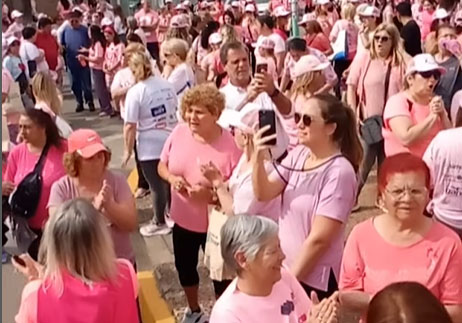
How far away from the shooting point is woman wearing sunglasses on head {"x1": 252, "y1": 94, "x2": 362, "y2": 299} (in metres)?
4.49

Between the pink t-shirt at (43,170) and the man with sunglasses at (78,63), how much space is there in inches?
409

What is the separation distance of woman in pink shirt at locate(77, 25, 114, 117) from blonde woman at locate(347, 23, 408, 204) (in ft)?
26.5

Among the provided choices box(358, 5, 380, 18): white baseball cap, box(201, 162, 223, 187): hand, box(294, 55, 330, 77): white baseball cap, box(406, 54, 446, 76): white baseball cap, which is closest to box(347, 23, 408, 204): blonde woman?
box(294, 55, 330, 77): white baseball cap

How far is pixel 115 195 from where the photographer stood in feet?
17.0

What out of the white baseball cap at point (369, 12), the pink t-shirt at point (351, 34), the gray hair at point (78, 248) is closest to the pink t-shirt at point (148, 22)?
the pink t-shirt at point (351, 34)

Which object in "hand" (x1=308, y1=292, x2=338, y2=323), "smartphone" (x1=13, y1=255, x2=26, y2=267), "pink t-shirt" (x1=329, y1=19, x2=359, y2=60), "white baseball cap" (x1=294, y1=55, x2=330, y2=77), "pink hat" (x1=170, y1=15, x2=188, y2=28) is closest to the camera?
"hand" (x1=308, y1=292, x2=338, y2=323)

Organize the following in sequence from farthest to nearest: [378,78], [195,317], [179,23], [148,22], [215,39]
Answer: [148,22]
[179,23]
[215,39]
[378,78]
[195,317]

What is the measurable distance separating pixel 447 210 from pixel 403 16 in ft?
28.3

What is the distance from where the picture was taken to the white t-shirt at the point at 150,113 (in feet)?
27.3

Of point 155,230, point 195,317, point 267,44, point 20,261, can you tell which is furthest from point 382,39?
point 20,261

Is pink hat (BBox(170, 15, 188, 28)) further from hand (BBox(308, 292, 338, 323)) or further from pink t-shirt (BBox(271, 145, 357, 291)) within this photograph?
hand (BBox(308, 292, 338, 323))

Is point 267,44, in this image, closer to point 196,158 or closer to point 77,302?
point 196,158

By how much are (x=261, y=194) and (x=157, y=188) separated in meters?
3.95

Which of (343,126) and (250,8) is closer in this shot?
(343,126)
